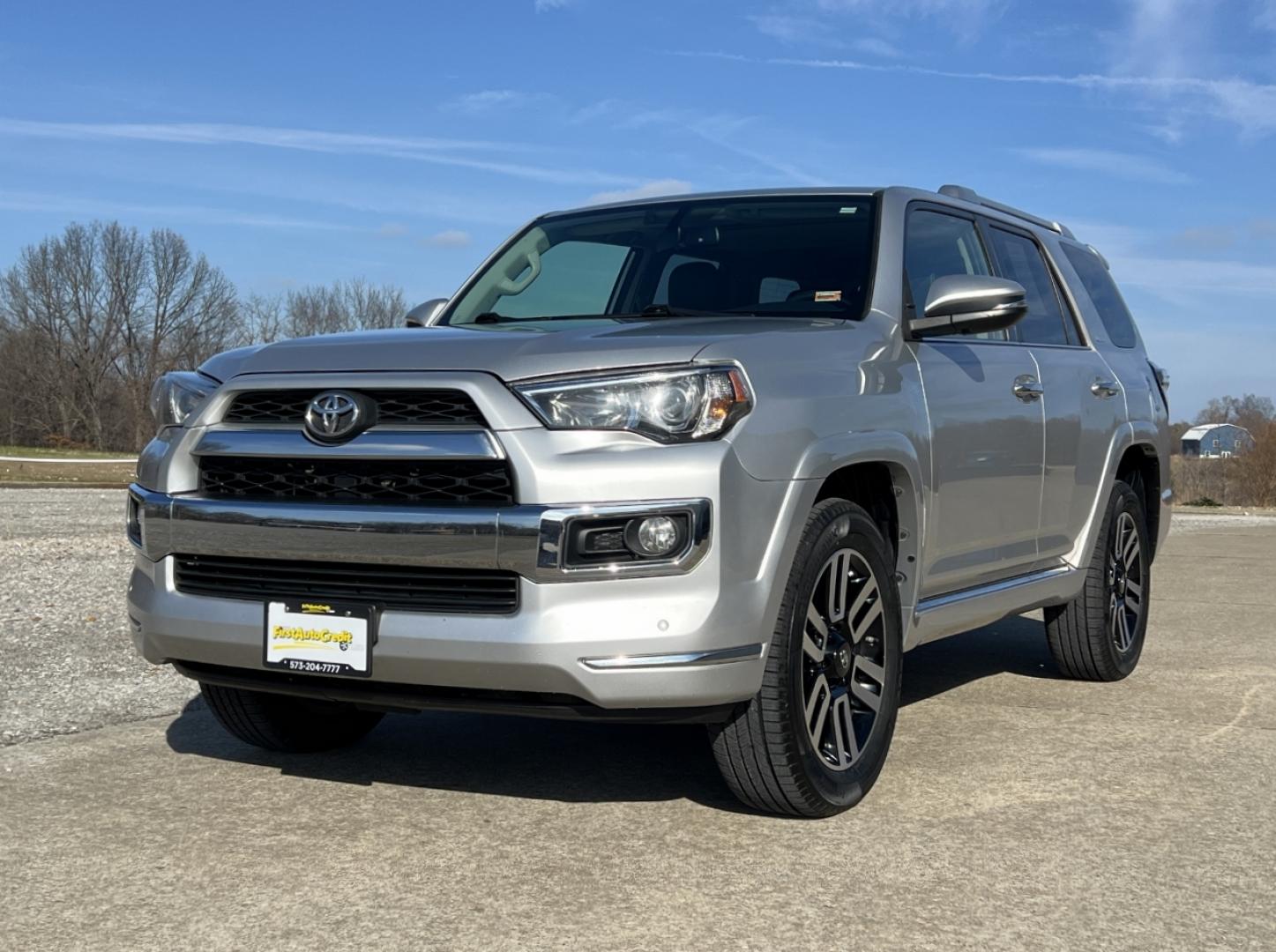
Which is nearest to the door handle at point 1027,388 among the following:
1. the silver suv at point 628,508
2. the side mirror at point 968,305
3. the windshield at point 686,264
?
the silver suv at point 628,508

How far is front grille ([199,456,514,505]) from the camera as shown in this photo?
371cm

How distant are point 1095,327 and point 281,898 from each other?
4.77 meters

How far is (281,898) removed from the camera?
3.44m

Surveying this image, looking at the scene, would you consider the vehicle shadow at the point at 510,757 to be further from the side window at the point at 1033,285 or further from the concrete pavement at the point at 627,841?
the side window at the point at 1033,285

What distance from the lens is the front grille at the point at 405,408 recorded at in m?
3.79

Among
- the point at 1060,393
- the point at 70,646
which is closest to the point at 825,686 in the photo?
the point at 1060,393

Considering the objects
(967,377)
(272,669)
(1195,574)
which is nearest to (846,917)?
(272,669)

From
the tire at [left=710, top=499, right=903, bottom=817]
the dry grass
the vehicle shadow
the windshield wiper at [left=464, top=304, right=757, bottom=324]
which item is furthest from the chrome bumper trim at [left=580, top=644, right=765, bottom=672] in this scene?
the dry grass

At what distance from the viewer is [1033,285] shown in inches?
249

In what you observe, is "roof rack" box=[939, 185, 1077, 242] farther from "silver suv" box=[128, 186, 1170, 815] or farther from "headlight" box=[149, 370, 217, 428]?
"headlight" box=[149, 370, 217, 428]

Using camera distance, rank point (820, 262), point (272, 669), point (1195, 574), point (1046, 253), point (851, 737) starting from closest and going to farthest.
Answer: point (272, 669), point (851, 737), point (820, 262), point (1046, 253), point (1195, 574)

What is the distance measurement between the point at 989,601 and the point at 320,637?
262 centimetres

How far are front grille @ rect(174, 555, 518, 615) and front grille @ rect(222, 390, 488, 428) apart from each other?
15.1 inches

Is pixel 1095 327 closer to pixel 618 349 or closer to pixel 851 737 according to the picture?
pixel 851 737
